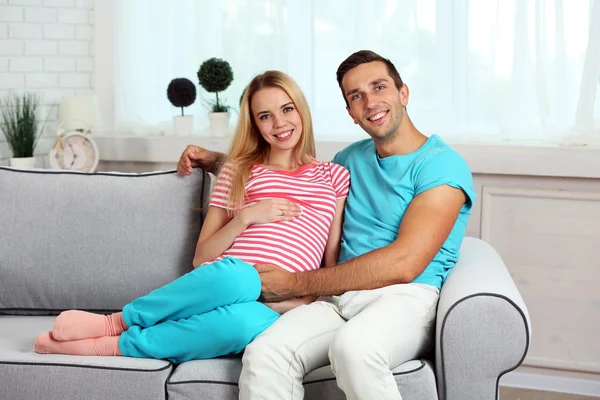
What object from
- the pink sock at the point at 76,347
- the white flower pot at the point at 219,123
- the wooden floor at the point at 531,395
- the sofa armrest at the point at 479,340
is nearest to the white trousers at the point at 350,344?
the sofa armrest at the point at 479,340

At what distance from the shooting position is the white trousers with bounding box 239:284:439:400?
1.79 meters

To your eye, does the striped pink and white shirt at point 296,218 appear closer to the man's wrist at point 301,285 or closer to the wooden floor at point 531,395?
the man's wrist at point 301,285

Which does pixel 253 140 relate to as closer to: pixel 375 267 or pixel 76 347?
pixel 375 267

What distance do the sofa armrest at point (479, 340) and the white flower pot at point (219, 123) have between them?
162cm

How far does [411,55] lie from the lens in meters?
3.12

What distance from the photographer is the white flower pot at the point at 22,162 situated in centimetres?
316

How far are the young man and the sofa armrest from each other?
0.11 meters

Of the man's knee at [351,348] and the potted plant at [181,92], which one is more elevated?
the potted plant at [181,92]

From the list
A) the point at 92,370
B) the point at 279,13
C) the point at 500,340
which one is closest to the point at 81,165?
the point at 279,13

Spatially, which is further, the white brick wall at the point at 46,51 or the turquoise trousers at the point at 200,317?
the white brick wall at the point at 46,51

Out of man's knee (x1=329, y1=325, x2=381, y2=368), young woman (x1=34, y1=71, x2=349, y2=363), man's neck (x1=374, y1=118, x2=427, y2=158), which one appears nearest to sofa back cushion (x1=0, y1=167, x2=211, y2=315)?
young woman (x1=34, y1=71, x2=349, y2=363)

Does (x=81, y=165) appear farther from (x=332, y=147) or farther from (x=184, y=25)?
(x=332, y=147)

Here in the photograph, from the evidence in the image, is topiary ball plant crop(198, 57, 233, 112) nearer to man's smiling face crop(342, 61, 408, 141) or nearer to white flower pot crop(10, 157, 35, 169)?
white flower pot crop(10, 157, 35, 169)

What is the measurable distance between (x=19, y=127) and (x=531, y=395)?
2.29 meters
